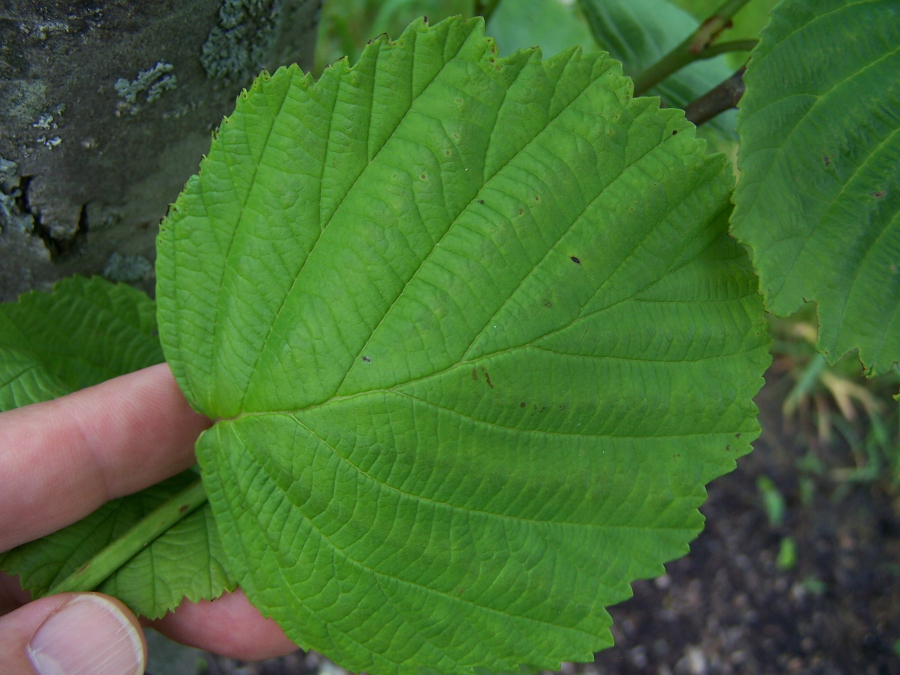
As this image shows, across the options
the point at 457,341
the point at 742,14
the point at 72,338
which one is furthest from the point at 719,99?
the point at 742,14

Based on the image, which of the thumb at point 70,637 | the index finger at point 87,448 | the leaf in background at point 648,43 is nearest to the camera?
the thumb at point 70,637

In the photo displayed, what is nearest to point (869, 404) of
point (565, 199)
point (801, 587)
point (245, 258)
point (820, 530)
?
point (820, 530)

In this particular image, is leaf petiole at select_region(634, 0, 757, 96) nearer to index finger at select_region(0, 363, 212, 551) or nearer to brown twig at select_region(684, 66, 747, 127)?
brown twig at select_region(684, 66, 747, 127)

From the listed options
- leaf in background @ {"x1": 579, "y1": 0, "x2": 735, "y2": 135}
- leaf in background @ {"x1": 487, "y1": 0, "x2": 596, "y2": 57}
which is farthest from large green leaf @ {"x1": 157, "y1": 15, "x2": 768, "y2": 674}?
leaf in background @ {"x1": 487, "y1": 0, "x2": 596, "y2": 57}

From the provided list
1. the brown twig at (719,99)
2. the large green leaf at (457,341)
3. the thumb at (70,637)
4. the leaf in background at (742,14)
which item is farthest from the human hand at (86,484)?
the leaf in background at (742,14)

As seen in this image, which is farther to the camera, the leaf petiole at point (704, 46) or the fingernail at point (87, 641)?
the leaf petiole at point (704, 46)

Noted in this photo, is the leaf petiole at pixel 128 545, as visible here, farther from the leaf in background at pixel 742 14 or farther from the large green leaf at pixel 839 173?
the leaf in background at pixel 742 14
